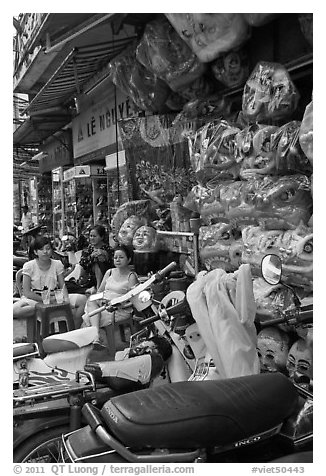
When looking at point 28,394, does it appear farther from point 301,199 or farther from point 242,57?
point 242,57

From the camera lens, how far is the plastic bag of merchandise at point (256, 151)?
3234 mm

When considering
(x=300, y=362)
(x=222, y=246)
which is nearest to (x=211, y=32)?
(x=222, y=246)

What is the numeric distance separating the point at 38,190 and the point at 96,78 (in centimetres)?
681

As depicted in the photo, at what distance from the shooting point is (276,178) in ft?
10.3

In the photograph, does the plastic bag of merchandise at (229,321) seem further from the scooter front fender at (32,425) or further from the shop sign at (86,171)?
the shop sign at (86,171)

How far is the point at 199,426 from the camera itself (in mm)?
1596

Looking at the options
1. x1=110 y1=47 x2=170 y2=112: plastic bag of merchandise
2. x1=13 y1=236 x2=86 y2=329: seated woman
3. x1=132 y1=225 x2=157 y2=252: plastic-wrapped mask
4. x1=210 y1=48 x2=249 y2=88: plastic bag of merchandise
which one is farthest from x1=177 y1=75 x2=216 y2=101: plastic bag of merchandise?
x1=13 y1=236 x2=86 y2=329: seated woman

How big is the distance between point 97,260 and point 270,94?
2.92 metres

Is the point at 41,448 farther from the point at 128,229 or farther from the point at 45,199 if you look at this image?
the point at 45,199

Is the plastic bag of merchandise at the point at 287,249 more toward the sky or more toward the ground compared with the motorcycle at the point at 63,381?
more toward the sky

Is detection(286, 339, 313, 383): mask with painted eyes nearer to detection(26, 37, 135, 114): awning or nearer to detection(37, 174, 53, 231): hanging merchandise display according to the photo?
detection(26, 37, 135, 114): awning

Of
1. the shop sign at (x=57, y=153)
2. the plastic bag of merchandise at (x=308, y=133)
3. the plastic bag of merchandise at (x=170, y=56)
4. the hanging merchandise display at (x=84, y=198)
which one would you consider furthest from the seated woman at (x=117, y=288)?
the shop sign at (x=57, y=153)

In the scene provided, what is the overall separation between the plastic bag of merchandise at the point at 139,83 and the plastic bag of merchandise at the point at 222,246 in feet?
6.15

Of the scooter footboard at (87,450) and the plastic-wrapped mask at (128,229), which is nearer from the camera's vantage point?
the scooter footboard at (87,450)
